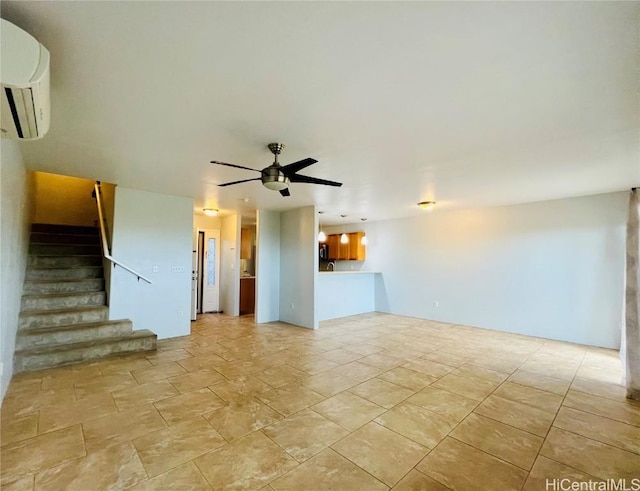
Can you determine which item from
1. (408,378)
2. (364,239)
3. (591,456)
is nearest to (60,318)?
(408,378)

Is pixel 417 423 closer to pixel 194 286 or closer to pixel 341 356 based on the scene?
pixel 341 356

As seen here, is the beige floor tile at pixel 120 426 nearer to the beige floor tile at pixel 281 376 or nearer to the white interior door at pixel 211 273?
the beige floor tile at pixel 281 376

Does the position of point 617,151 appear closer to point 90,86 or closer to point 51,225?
point 90,86

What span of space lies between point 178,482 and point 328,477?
95 centimetres

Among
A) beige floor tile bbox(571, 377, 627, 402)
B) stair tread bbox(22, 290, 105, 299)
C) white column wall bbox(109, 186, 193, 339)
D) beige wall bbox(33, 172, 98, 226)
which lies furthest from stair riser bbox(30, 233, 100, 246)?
beige floor tile bbox(571, 377, 627, 402)

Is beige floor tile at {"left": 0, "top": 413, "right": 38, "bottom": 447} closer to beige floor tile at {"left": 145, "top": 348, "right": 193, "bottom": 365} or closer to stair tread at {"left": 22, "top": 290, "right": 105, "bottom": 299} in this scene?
beige floor tile at {"left": 145, "top": 348, "right": 193, "bottom": 365}

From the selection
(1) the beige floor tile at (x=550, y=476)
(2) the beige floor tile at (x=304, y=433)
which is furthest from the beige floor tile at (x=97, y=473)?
(1) the beige floor tile at (x=550, y=476)

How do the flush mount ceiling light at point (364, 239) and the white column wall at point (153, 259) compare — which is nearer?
the white column wall at point (153, 259)

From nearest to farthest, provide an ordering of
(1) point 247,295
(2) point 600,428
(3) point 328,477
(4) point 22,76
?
(4) point 22,76 → (3) point 328,477 → (2) point 600,428 → (1) point 247,295

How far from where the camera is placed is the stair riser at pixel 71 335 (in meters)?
3.69

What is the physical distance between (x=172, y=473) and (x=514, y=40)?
332 centimetres

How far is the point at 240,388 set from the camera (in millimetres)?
3135

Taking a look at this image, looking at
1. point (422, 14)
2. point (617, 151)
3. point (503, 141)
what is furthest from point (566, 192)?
point (422, 14)

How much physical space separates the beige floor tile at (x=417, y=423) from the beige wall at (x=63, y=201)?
7.38m
